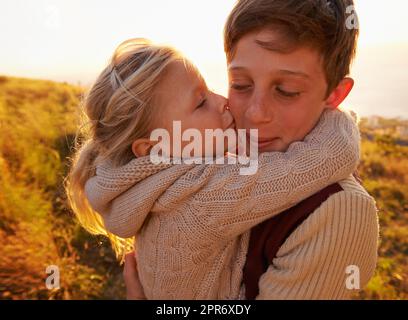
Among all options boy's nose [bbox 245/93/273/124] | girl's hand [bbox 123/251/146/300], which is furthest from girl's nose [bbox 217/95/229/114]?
girl's hand [bbox 123/251/146/300]

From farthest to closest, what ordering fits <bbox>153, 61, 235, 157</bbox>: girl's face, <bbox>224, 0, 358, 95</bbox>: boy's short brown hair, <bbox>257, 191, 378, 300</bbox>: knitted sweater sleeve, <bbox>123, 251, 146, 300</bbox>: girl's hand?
<bbox>123, 251, 146, 300</bbox>: girl's hand
<bbox>153, 61, 235, 157</bbox>: girl's face
<bbox>224, 0, 358, 95</bbox>: boy's short brown hair
<bbox>257, 191, 378, 300</bbox>: knitted sweater sleeve

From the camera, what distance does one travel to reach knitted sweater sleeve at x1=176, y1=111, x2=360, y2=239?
5.78ft

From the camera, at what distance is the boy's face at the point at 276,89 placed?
6.56 feet

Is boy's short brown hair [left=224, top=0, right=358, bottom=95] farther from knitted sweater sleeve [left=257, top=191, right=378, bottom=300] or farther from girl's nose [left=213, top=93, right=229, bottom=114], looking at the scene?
knitted sweater sleeve [left=257, top=191, right=378, bottom=300]

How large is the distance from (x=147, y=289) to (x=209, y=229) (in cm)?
58

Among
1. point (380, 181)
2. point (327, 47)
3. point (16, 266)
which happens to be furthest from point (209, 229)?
point (380, 181)

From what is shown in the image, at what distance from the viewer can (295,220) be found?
1807 mm

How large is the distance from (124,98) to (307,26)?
840 millimetres

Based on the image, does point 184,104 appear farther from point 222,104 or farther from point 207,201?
point 207,201

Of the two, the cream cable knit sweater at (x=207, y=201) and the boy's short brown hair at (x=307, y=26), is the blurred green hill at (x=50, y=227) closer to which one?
the cream cable knit sweater at (x=207, y=201)

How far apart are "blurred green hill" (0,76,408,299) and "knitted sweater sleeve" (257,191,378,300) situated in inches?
63.1

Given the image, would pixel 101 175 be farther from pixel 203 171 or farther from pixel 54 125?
pixel 54 125

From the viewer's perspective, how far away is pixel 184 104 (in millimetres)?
2102

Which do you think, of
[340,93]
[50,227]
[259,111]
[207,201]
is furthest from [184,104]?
[50,227]
